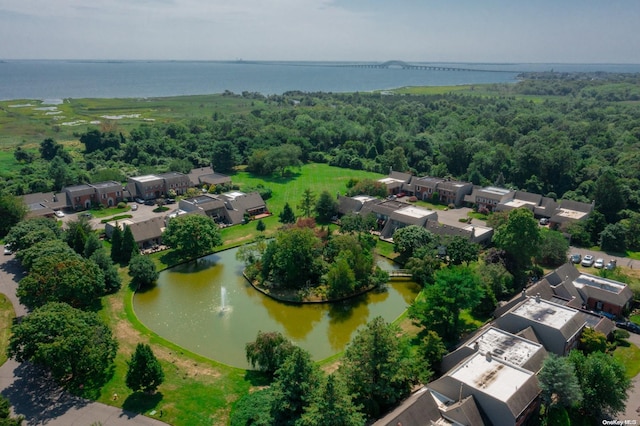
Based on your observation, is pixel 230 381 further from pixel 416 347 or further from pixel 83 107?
pixel 83 107

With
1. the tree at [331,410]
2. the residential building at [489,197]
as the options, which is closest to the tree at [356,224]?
the residential building at [489,197]

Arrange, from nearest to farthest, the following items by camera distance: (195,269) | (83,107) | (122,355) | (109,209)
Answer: (122,355), (195,269), (109,209), (83,107)

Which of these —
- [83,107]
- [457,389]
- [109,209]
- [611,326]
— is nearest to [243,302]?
[457,389]

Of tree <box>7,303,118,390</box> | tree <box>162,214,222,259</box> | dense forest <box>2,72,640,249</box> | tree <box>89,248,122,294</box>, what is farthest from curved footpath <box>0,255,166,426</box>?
dense forest <box>2,72,640,249</box>

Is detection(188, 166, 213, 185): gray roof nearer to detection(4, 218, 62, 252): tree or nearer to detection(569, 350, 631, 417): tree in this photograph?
detection(4, 218, 62, 252): tree

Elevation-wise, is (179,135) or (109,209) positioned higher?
(179,135)
